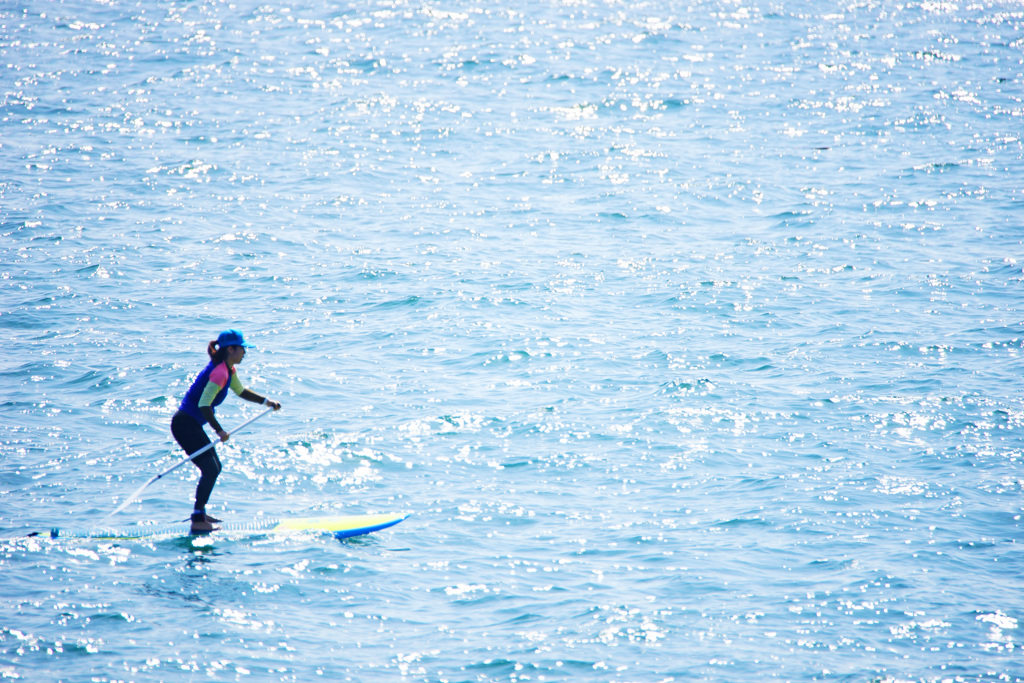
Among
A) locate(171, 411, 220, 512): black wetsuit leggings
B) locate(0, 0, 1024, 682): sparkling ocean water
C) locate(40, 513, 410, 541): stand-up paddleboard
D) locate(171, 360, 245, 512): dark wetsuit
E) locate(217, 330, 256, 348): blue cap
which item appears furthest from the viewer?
locate(40, 513, 410, 541): stand-up paddleboard

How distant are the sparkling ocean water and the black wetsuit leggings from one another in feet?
2.34

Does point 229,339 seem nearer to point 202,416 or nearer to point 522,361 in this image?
point 202,416

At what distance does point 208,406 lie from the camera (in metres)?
12.3

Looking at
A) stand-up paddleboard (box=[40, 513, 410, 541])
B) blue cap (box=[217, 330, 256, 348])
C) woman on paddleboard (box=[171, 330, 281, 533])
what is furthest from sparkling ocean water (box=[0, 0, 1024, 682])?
blue cap (box=[217, 330, 256, 348])

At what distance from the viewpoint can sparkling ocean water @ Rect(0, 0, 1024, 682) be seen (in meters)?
11.6

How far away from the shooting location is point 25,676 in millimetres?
10039

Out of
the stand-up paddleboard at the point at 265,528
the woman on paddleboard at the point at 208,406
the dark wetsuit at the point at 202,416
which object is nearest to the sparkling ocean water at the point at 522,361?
the stand-up paddleboard at the point at 265,528

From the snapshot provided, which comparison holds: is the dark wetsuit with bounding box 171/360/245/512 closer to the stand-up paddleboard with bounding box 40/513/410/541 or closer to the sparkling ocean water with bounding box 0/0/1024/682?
the stand-up paddleboard with bounding box 40/513/410/541

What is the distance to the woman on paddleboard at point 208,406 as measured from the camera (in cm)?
1218

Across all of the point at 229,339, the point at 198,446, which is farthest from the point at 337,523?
the point at 229,339

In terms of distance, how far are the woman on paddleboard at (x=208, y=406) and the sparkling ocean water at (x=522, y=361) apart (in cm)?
67

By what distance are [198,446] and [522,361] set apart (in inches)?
333

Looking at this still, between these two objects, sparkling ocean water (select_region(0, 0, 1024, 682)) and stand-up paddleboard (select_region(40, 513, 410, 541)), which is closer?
sparkling ocean water (select_region(0, 0, 1024, 682))

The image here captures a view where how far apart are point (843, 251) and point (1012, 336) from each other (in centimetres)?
582
